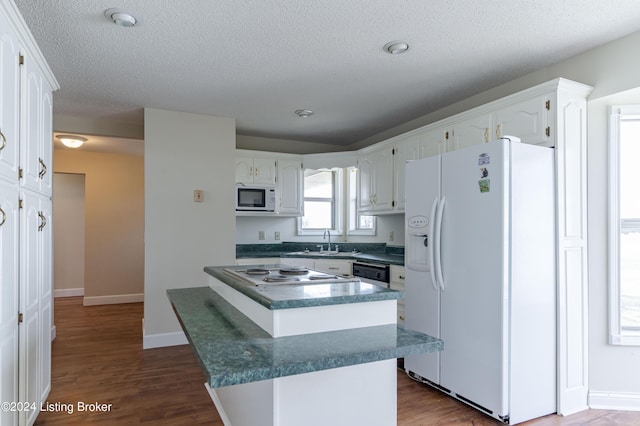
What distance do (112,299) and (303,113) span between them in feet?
15.6

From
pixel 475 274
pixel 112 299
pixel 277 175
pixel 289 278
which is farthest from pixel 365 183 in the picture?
pixel 112 299

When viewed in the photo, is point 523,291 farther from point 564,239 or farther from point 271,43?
point 271,43

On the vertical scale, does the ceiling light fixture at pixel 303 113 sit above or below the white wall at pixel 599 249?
above

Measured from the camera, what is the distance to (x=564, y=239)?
2713 mm

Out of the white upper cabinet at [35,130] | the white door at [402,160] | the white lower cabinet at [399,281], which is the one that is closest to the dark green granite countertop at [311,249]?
the white lower cabinet at [399,281]

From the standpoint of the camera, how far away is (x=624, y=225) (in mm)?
2850

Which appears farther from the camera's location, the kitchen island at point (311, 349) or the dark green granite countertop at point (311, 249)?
the dark green granite countertop at point (311, 249)

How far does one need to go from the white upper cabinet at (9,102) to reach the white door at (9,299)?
0.12m

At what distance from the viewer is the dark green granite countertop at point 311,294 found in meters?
1.71

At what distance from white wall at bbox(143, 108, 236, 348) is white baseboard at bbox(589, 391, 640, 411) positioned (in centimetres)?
352

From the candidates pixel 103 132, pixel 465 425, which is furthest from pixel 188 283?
pixel 465 425

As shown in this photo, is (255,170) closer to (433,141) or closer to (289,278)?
(433,141)

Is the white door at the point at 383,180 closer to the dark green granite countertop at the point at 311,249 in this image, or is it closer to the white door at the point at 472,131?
the dark green granite countertop at the point at 311,249

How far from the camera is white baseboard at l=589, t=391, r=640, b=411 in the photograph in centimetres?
274
